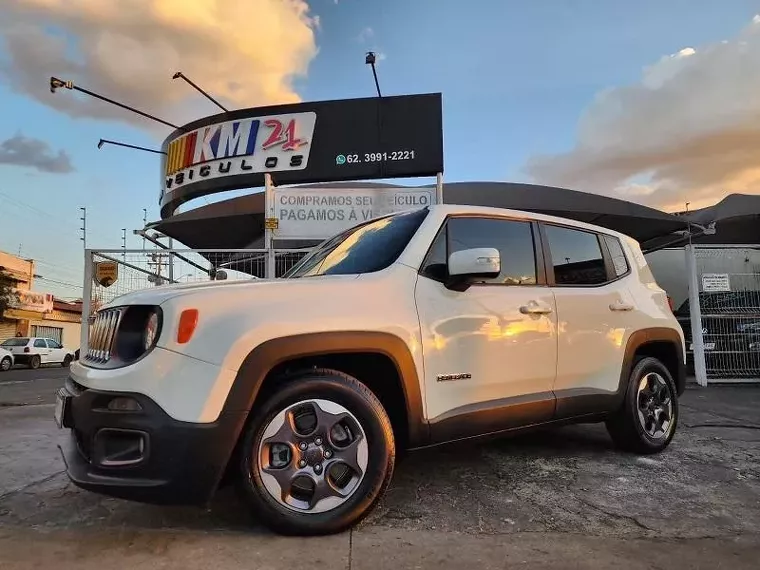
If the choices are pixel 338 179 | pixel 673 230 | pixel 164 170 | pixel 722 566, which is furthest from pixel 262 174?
pixel 673 230

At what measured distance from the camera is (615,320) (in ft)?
14.0

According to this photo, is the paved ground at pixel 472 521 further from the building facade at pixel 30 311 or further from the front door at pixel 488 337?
the building facade at pixel 30 311

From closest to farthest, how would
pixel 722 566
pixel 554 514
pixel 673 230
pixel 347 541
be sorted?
pixel 722 566, pixel 347 541, pixel 554 514, pixel 673 230

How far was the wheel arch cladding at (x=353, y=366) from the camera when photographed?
2.71 metres

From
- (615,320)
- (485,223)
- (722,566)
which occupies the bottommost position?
(722,566)

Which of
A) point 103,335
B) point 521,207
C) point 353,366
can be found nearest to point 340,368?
point 353,366

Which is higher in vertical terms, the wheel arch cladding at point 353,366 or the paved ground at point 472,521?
the wheel arch cladding at point 353,366

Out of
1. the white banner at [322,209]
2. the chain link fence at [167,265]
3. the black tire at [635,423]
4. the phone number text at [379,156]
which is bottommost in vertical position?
the black tire at [635,423]

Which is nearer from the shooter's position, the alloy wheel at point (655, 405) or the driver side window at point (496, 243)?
the driver side window at point (496, 243)

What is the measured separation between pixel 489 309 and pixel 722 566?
1704mm

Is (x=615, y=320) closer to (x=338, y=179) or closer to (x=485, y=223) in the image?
(x=485, y=223)

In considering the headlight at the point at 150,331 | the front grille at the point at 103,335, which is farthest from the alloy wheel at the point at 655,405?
the front grille at the point at 103,335

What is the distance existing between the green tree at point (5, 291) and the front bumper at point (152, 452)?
35322 mm

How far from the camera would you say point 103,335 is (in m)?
Result: 3.09
